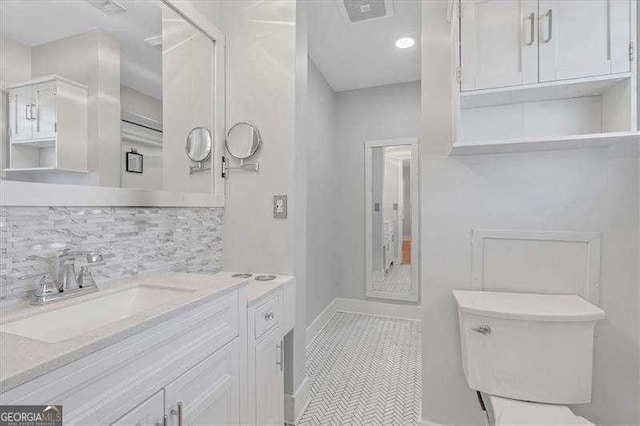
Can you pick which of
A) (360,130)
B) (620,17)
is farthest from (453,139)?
(360,130)

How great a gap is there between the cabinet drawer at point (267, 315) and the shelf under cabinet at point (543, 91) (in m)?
1.31

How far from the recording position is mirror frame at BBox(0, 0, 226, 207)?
3.34 ft

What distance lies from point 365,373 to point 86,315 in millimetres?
1879

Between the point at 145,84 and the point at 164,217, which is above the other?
the point at 145,84

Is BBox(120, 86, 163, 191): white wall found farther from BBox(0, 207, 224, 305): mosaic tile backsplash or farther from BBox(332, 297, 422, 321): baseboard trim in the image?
BBox(332, 297, 422, 321): baseboard trim

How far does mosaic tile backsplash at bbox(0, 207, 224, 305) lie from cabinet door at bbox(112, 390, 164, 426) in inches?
22.8

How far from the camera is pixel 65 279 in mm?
1098

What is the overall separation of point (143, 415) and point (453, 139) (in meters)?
1.51

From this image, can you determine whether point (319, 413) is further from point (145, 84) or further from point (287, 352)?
point (145, 84)

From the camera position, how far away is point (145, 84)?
4.84 feet

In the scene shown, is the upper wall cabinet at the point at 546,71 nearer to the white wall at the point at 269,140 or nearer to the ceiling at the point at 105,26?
the white wall at the point at 269,140

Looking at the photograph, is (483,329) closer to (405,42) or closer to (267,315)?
(267,315)

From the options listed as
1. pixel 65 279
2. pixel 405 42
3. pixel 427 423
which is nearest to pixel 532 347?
pixel 427 423

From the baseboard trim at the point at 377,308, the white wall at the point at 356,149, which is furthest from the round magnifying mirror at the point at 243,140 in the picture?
the baseboard trim at the point at 377,308
